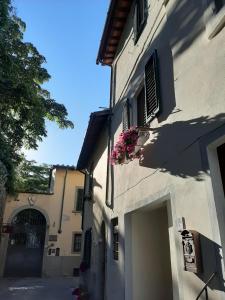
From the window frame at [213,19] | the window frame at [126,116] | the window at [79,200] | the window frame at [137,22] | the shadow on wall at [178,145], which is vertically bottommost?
the shadow on wall at [178,145]

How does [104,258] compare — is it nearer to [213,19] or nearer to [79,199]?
[213,19]

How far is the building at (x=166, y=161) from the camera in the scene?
10.1 ft

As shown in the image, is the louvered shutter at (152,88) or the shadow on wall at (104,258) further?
the shadow on wall at (104,258)

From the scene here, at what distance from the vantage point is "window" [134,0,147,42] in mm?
6613

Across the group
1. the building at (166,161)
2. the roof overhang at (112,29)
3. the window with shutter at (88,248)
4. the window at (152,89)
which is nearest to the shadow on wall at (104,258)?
the building at (166,161)

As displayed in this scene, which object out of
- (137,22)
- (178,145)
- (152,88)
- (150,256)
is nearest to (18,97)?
(137,22)

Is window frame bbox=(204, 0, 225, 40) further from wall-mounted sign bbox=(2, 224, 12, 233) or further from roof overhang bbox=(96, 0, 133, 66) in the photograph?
wall-mounted sign bbox=(2, 224, 12, 233)

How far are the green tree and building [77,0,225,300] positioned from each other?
4.16m

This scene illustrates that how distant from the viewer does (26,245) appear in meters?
18.1

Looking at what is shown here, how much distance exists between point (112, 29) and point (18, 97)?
527 centimetres

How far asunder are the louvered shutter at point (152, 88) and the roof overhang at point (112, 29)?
141 inches

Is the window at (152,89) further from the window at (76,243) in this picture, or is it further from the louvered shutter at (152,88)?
the window at (76,243)

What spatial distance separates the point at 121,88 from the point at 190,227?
17.8 ft

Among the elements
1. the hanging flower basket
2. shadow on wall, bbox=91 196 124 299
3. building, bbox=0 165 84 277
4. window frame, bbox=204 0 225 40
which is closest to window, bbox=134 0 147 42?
the hanging flower basket
